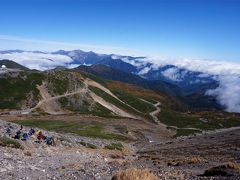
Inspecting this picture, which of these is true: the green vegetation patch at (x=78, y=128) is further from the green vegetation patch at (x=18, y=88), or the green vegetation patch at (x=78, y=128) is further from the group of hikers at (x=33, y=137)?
the green vegetation patch at (x=18, y=88)

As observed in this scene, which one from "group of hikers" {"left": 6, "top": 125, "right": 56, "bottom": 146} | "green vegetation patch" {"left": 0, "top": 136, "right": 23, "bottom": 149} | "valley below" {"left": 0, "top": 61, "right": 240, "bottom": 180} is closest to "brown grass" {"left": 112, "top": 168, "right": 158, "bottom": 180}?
"valley below" {"left": 0, "top": 61, "right": 240, "bottom": 180}

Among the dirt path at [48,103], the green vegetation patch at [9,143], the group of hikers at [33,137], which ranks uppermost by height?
the green vegetation patch at [9,143]

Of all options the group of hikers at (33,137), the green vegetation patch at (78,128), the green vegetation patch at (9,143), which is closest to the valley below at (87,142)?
the green vegetation patch at (78,128)

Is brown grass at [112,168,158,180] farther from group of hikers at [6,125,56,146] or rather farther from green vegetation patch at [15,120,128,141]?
green vegetation patch at [15,120,128,141]

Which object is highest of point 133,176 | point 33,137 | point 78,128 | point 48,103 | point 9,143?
point 133,176

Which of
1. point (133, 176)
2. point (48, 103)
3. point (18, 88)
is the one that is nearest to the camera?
point (133, 176)

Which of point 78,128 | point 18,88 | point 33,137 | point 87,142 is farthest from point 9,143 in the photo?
point 18,88

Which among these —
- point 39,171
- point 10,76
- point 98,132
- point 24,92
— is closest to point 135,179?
point 39,171

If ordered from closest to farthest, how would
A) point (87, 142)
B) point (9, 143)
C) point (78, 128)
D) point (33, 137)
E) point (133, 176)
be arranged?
1. point (133, 176)
2. point (9, 143)
3. point (33, 137)
4. point (87, 142)
5. point (78, 128)

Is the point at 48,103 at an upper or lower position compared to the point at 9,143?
lower

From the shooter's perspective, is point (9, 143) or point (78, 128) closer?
point (9, 143)

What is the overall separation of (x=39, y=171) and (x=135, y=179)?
1018 centimetres

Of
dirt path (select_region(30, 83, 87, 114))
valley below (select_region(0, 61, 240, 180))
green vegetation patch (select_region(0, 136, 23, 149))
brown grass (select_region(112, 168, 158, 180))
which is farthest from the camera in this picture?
dirt path (select_region(30, 83, 87, 114))

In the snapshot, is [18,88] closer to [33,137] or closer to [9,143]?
[33,137]
